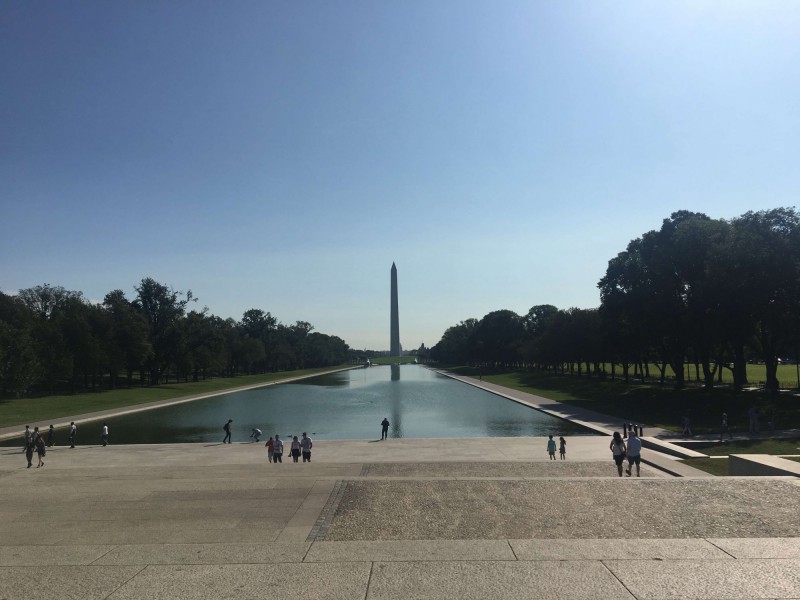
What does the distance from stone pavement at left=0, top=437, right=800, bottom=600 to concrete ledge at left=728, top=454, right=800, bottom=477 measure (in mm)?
1176

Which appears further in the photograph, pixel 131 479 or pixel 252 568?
pixel 131 479

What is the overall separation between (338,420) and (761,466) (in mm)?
29169

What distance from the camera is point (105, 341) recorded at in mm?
72188

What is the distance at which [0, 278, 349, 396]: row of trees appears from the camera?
2183 inches

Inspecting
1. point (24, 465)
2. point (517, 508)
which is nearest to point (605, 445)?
point (517, 508)

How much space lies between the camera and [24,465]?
73.9 ft

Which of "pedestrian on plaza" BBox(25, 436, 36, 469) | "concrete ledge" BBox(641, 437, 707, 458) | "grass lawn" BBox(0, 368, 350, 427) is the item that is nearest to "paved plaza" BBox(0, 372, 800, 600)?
"pedestrian on plaza" BBox(25, 436, 36, 469)

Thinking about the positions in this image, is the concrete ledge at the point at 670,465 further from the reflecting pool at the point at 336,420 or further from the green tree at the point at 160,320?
the green tree at the point at 160,320

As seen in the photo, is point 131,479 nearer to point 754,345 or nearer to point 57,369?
point 754,345

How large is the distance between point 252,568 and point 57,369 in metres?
65.1

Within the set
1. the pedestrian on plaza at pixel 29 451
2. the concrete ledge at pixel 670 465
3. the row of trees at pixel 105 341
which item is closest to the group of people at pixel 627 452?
the concrete ledge at pixel 670 465

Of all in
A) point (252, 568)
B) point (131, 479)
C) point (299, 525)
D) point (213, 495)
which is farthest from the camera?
point (131, 479)

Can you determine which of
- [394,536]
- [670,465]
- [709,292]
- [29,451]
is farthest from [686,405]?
[29,451]

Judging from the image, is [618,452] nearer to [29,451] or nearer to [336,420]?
[29,451]
